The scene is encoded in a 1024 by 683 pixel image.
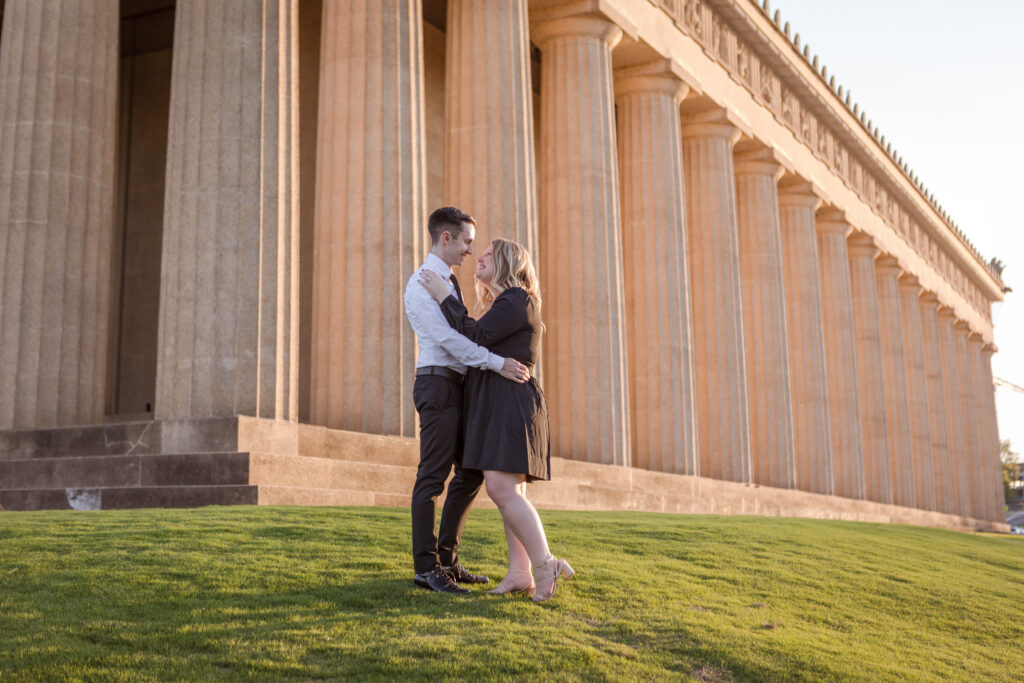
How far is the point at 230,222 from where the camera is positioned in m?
17.6

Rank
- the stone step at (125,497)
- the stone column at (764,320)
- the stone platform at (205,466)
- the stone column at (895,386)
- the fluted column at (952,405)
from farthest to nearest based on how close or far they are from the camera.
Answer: the fluted column at (952,405) → the stone column at (895,386) → the stone column at (764,320) → the stone platform at (205,466) → the stone step at (125,497)

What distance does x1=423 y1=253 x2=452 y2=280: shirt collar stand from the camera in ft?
30.5

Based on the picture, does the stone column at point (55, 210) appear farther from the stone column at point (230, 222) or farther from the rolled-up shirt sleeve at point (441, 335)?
the rolled-up shirt sleeve at point (441, 335)

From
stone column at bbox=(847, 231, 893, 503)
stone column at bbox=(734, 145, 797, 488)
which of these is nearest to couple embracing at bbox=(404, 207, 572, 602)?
stone column at bbox=(734, 145, 797, 488)

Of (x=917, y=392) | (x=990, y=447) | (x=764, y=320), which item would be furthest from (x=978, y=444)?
(x=764, y=320)

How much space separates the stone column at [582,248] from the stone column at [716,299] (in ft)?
26.9

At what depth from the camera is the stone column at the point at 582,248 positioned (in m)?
27.7

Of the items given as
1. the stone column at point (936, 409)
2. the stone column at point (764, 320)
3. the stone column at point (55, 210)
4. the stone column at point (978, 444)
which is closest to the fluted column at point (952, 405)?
the stone column at point (936, 409)

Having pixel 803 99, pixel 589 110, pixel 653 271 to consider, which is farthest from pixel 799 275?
pixel 589 110

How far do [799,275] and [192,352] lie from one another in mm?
31873

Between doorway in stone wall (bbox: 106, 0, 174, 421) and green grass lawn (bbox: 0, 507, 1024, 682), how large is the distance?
21188mm

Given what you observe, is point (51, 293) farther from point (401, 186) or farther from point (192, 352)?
point (401, 186)

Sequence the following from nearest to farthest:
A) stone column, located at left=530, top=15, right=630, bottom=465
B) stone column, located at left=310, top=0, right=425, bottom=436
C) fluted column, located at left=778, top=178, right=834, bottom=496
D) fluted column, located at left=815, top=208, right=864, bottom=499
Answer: stone column, located at left=310, top=0, right=425, bottom=436
stone column, located at left=530, top=15, right=630, bottom=465
fluted column, located at left=778, top=178, right=834, bottom=496
fluted column, located at left=815, top=208, right=864, bottom=499

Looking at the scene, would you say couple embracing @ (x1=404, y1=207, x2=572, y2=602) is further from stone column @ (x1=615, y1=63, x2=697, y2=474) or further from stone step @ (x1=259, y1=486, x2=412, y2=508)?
stone column @ (x1=615, y1=63, x2=697, y2=474)
